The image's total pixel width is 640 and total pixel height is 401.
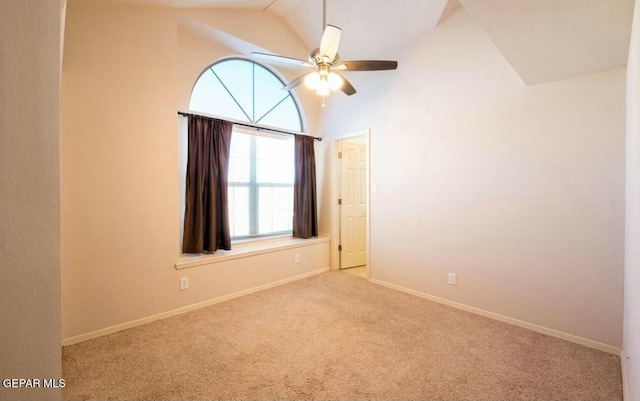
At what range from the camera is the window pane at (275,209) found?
13.2ft

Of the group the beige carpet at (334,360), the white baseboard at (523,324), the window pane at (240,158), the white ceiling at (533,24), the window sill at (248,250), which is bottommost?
the beige carpet at (334,360)

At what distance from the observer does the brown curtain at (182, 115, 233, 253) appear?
3.12 m

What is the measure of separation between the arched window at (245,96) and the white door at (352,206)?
95cm

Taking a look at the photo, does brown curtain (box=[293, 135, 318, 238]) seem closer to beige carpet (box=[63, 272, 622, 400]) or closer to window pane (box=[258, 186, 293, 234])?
window pane (box=[258, 186, 293, 234])

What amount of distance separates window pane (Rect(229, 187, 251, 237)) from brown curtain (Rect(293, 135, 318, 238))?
0.74 meters

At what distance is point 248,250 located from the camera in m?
3.51

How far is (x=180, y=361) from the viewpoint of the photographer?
2.06 m

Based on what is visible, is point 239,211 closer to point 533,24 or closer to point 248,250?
point 248,250

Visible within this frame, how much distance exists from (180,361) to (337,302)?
64.9 inches

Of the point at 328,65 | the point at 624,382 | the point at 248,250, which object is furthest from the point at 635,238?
the point at 248,250

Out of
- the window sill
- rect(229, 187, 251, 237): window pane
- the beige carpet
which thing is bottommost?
the beige carpet

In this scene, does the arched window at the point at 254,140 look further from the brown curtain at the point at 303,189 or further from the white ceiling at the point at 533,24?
the white ceiling at the point at 533,24

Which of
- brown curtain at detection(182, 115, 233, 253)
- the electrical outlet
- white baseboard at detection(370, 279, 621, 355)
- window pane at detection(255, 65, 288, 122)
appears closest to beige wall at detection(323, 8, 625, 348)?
white baseboard at detection(370, 279, 621, 355)

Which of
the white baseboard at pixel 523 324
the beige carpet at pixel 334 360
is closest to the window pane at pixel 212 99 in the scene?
the beige carpet at pixel 334 360
